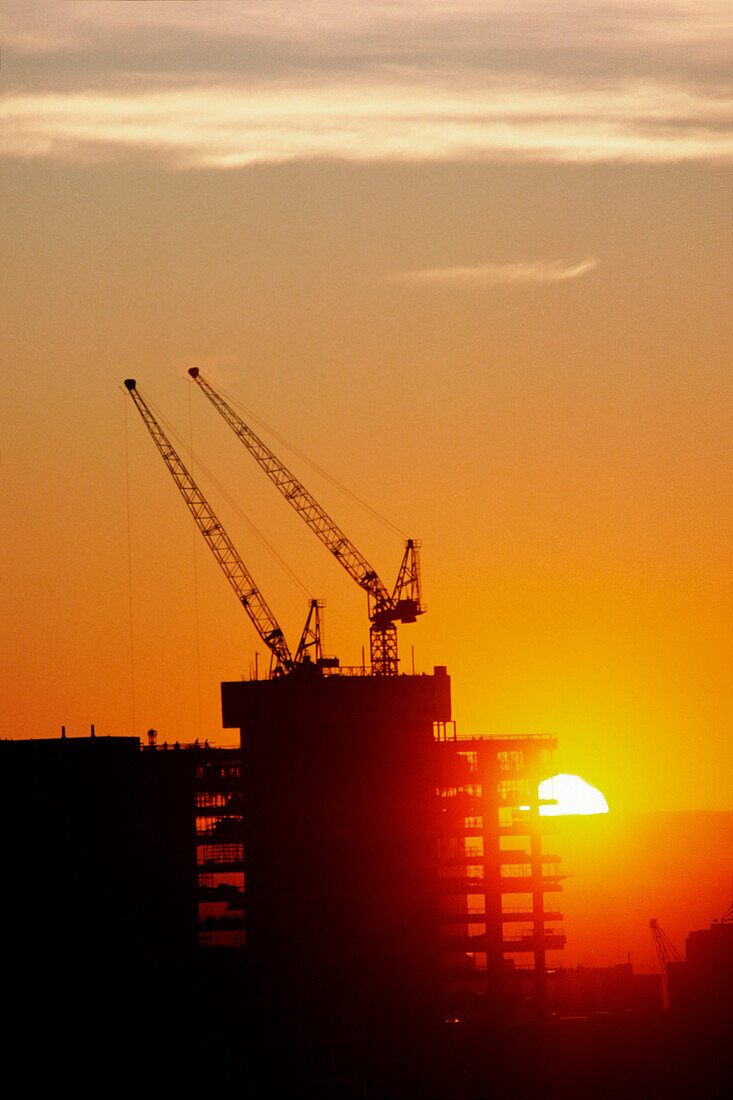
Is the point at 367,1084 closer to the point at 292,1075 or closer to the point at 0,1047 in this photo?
the point at 292,1075

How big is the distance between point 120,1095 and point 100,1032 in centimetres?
1050

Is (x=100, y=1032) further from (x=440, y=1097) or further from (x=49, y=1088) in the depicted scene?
(x=440, y=1097)

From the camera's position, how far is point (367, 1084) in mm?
199875

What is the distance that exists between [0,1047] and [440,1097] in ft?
148

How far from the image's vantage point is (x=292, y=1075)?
19900 cm

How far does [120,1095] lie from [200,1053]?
12.2m

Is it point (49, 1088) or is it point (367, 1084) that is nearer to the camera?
point (49, 1088)

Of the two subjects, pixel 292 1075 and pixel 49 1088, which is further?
pixel 292 1075

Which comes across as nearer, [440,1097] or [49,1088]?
[49,1088]

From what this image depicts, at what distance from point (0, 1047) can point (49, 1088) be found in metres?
7.89

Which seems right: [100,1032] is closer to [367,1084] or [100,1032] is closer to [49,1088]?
[49,1088]

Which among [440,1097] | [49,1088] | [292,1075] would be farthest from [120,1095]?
[440,1097]

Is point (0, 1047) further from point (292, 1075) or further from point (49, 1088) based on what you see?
point (292, 1075)

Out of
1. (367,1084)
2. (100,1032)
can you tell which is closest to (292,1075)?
(367,1084)
